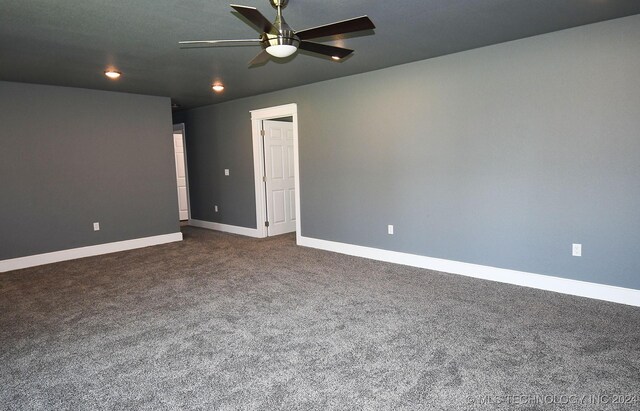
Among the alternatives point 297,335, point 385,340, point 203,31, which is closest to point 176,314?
point 297,335

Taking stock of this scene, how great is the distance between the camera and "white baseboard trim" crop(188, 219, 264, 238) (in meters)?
6.70

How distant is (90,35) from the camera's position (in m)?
3.19

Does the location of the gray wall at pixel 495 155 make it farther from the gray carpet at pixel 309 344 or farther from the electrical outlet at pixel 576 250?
the gray carpet at pixel 309 344

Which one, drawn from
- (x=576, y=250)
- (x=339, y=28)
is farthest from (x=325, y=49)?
(x=576, y=250)

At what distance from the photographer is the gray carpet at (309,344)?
2.14 meters

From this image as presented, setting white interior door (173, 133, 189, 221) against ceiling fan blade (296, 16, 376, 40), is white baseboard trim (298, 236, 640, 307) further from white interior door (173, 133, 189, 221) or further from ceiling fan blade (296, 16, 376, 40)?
white interior door (173, 133, 189, 221)

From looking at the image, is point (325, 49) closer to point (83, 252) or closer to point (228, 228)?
point (83, 252)

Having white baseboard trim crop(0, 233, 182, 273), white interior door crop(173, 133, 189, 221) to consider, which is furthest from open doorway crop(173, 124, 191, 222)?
white baseboard trim crop(0, 233, 182, 273)

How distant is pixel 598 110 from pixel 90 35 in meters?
4.48

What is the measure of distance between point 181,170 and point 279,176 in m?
3.09

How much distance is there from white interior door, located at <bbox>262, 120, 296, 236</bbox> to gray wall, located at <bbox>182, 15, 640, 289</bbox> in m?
1.02

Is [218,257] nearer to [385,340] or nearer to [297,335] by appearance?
[297,335]

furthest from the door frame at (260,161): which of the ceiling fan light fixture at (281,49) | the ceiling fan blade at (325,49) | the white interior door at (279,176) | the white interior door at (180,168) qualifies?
the ceiling fan light fixture at (281,49)

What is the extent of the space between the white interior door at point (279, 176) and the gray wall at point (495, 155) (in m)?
1.02
